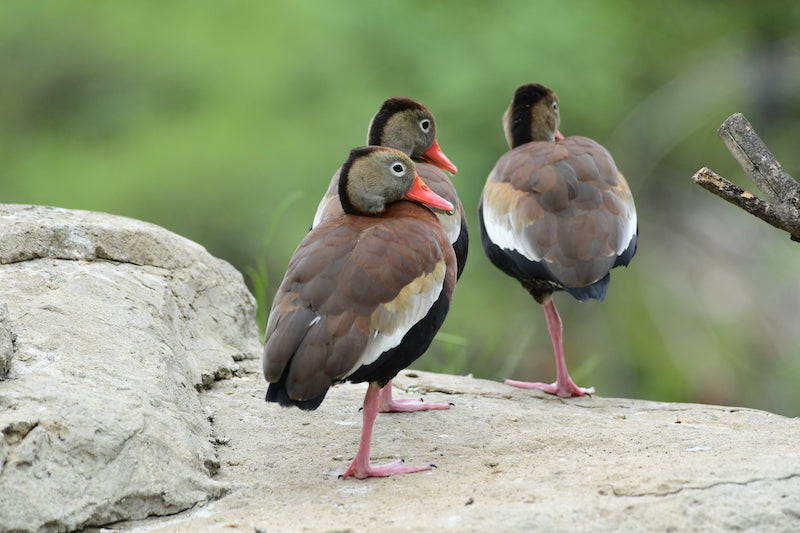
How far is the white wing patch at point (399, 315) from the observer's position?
3.77m

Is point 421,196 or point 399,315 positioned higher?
point 421,196

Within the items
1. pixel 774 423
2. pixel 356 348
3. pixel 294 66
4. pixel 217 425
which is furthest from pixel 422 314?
pixel 294 66

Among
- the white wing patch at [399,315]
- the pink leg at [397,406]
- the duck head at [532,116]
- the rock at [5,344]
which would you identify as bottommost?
the pink leg at [397,406]

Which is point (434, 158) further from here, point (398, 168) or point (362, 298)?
point (362, 298)

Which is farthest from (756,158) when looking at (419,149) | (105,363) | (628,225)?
(105,363)

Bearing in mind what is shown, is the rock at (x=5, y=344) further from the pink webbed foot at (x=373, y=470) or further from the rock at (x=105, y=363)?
the pink webbed foot at (x=373, y=470)

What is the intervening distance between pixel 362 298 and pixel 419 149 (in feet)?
7.49

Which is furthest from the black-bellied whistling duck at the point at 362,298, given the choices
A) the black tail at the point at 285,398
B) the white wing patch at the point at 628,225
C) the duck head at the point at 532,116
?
the duck head at the point at 532,116

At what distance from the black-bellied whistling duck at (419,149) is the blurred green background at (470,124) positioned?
133 inches

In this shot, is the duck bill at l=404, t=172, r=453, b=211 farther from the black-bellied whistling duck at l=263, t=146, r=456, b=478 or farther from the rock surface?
the rock surface

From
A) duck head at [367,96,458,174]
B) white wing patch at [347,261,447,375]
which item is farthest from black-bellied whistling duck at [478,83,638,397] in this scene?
white wing patch at [347,261,447,375]

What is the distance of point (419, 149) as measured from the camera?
5902 millimetres

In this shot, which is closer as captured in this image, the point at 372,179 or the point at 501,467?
the point at 501,467

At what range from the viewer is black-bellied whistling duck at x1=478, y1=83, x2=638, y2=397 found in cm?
521
